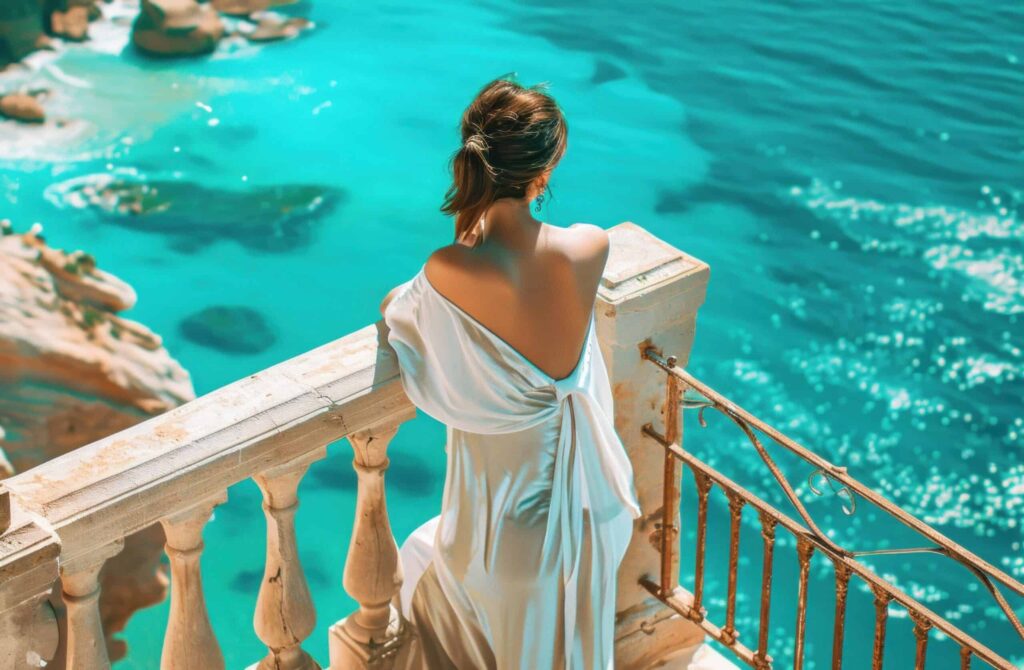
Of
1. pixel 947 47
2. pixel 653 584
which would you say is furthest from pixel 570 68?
pixel 653 584

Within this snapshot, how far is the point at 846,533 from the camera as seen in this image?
9250 mm

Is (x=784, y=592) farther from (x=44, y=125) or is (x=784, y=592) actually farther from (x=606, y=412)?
(x=44, y=125)

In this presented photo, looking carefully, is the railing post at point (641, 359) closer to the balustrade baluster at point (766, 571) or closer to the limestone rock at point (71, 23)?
the balustrade baluster at point (766, 571)

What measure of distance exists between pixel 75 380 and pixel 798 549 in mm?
6531

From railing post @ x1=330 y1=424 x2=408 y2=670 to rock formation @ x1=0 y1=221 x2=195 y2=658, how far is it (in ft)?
18.3

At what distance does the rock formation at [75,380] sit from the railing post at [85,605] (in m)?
6.06

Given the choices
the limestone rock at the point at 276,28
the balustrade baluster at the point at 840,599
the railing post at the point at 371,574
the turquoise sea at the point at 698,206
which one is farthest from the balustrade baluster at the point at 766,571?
the limestone rock at the point at 276,28

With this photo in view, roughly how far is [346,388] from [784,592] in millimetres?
6777

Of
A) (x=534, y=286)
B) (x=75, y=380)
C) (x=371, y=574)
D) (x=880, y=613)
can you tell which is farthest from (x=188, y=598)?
(x=75, y=380)

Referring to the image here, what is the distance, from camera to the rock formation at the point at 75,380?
8.58 metres

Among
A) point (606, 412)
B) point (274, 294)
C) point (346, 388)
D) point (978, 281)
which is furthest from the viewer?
point (274, 294)

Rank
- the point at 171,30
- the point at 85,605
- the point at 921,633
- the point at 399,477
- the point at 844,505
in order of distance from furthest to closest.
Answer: the point at 171,30 → the point at 399,477 → the point at 921,633 → the point at 844,505 → the point at 85,605

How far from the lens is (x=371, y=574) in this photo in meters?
3.10

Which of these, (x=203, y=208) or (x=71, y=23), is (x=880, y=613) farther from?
(x=71, y=23)
